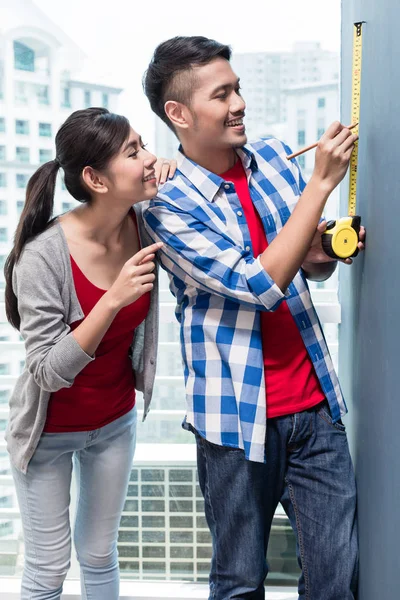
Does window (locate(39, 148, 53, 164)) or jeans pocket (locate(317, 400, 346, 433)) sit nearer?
jeans pocket (locate(317, 400, 346, 433))

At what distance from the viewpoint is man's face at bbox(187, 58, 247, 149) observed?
4.80ft

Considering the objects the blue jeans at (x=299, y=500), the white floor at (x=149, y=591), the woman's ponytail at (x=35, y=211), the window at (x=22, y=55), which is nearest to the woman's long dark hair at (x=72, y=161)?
the woman's ponytail at (x=35, y=211)

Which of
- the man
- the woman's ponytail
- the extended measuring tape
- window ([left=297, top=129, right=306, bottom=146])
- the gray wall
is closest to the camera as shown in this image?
the gray wall

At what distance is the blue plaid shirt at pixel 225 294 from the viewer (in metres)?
1.42

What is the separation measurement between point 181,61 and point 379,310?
0.67m

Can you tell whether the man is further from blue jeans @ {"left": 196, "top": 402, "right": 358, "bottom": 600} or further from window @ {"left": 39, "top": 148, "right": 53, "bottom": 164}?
window @ {"left": 39, "top": 148, "right": 53, "bottom": 164}

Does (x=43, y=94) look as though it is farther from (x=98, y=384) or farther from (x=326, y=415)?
(x=326, y=415)

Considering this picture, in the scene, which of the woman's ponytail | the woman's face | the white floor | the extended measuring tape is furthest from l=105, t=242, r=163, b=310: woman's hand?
the white floor

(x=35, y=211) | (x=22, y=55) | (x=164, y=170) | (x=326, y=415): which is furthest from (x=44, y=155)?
(x=326, y=415)

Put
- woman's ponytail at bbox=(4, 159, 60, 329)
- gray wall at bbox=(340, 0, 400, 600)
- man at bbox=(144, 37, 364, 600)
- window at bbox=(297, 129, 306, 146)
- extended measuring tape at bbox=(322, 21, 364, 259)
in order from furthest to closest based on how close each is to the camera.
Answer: window at bbox=(297, 129, 306, 146)
woman's ponytail at bbox=(4, 159, 60, 329)
man at bbox=(144, 37, 364, 600)
extended measuring tape at bbox=(322, 21, 364, 259)
gray wall at bbox=(340, 0, 400, 600)

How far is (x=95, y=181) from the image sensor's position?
154 centimetres

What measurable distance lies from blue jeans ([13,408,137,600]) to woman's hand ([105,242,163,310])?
385mm

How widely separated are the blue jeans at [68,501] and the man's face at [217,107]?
0.71 m

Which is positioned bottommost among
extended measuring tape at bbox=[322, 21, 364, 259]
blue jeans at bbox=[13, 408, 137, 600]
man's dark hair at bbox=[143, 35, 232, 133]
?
blue jeans at bbox=[13, 408, 137, 600]
